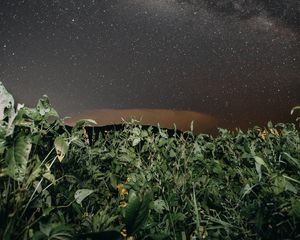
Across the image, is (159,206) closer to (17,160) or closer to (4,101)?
(17,160)

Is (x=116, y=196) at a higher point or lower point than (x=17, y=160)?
lower

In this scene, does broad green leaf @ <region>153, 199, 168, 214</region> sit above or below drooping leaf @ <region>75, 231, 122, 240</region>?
below

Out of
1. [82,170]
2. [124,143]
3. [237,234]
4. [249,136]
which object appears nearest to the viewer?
[237,234]

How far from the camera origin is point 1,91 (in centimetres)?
182

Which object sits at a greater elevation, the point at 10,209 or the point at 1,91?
the point at 1,91

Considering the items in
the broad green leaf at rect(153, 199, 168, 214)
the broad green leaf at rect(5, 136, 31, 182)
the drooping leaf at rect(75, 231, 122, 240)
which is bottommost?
the broad green leaf at rect(153, 199, 168, 214)

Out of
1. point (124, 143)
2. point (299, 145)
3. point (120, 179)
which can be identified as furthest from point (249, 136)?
point (120, 179)

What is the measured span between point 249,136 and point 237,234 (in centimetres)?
189

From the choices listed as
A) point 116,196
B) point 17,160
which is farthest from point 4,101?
point 116,196

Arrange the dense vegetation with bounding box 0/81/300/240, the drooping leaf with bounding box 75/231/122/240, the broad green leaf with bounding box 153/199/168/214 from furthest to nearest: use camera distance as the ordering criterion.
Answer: the broad green leaf with bounding box 153/199/168/214 < the dense vegetation with bounding box 0/81/300/240 < the drooping leaf with bounding box 75/231/122/240

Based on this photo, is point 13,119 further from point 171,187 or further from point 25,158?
point 171,187

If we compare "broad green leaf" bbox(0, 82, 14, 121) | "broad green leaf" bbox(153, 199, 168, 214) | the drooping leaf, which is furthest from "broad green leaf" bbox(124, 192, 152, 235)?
"broad green leaf" bbox(0, 82, 14, 121)

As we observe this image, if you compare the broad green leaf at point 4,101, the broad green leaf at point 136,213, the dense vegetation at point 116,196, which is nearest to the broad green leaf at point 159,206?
the dense vegetation at point 116,196

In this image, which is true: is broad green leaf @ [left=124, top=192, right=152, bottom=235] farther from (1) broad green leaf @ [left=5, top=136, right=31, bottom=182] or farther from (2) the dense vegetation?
(1) broad green leaf @ [left=5, top=136, right=31, bottom=182]
